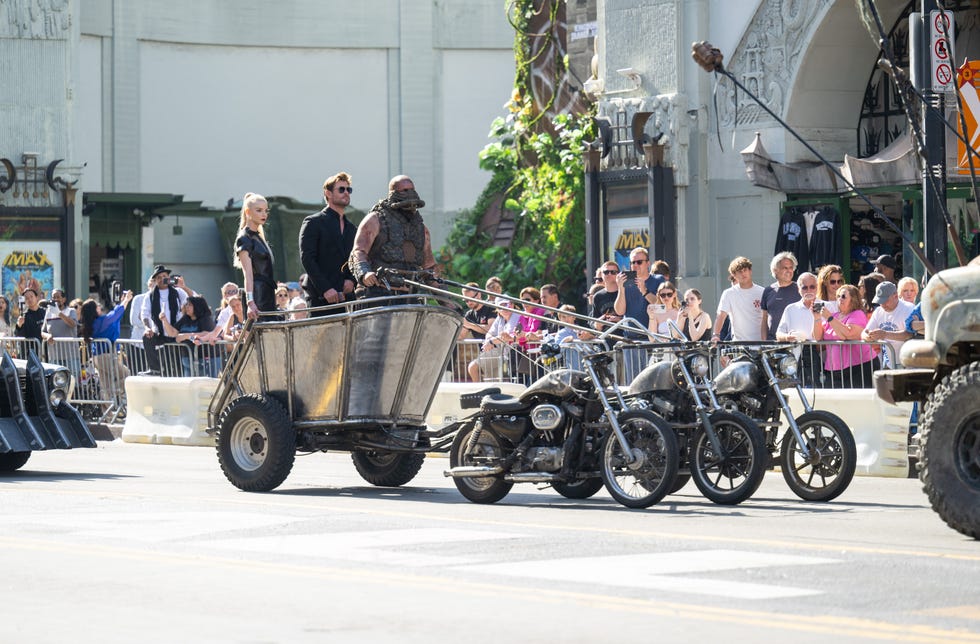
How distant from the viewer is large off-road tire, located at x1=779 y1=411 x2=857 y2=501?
13.0 meters

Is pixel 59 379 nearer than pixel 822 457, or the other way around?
pixel 822 457

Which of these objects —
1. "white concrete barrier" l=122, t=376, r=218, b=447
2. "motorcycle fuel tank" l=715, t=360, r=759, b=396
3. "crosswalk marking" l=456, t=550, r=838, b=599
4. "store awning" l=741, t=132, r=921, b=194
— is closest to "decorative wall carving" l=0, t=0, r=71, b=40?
"white concrete barrier" l=122, t=376, r=218, b=447

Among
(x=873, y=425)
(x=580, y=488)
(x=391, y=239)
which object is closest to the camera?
(x=580, y=488)

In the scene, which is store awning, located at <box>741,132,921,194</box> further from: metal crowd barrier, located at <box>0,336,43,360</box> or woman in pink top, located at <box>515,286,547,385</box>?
metal crowd barrier, located at <box>0,336,43,360</box>

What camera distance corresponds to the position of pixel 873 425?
16.5 metres

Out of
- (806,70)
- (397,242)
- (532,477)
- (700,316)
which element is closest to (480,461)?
(532,477)

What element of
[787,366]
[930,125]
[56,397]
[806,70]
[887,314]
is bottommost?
[56,397]

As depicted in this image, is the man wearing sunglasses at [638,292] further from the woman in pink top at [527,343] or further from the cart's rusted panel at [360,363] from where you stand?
the cart's rusted panel at [360,363]

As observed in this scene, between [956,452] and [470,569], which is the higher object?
[956,452]

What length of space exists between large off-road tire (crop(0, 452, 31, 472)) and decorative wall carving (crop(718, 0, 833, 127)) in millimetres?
13089

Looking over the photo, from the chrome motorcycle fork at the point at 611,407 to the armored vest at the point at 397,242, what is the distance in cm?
193

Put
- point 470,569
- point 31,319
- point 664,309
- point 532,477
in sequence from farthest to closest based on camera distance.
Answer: point 31,319 → point 664,309 → point 532,477 → point 470,569

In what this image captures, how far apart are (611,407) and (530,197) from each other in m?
21.4

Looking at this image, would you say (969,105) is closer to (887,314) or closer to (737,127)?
(737,127)
